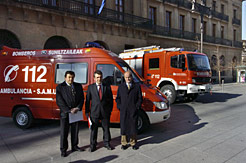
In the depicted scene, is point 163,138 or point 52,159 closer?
point 52,159

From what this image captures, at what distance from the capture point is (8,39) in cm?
1288

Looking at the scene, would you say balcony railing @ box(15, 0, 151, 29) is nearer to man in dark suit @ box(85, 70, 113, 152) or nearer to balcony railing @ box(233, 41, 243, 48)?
man in dark suit @ box(85, 70, 113, 152)

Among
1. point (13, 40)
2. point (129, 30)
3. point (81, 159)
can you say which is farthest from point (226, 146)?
point (129, 30)

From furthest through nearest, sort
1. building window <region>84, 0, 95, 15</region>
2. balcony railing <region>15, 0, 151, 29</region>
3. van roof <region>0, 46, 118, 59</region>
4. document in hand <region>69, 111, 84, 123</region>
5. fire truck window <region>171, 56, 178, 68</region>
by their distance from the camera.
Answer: building window <region>84, 0, 95, 15</region> < balcony railing <region>15, 0, 151, 29</region> < fire truck window <region>171, 56, 178, 68</region> < van roof <region>0, 46, 118, 59</region> < document in hand <region>69, 111, 84, 123</region>

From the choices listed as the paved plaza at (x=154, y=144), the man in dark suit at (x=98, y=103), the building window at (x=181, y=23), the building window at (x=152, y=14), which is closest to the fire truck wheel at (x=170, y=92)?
the paved plaza at (x=154, y=144)

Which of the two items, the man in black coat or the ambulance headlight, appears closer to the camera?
the man in black coat

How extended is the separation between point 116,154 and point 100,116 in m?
A: 0.88

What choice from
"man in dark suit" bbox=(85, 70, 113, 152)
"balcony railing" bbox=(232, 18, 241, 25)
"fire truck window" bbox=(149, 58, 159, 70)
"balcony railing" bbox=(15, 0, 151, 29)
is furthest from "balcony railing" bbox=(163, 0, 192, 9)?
"man in dark suit" bbox=(85, 70, 113, 152)

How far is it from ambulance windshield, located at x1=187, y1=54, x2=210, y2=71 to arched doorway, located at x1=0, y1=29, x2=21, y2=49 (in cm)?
1070

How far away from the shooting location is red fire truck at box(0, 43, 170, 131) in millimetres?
5684

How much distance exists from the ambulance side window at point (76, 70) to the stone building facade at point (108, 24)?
863cm

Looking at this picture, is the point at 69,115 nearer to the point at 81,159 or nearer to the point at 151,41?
the point at 81,159

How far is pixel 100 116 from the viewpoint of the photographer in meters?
4.39

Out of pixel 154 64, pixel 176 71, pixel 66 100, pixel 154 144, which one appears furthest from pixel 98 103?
pixel 154 64
